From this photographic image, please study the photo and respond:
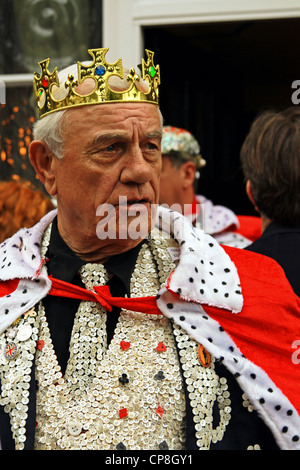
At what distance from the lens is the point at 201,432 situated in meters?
1.91

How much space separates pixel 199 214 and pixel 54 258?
195 centimetres

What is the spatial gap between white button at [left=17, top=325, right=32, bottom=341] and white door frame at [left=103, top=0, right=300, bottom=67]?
2083 mm

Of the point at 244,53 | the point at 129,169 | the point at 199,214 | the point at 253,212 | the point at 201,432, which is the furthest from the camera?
the point at 253,212

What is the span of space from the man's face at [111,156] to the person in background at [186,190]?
1.91m

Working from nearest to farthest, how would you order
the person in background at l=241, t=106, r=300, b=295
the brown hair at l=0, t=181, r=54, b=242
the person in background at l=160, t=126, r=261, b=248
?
1. the person in background at l=241, t=106, r=300, b=295
2. the brown hair at l=0, t=181, r=54, b=242
3. the person in background at l=160, t=126, r=261, b=248

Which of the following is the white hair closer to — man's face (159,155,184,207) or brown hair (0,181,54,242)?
brown hair (0,181,54,242)

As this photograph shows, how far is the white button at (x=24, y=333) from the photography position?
2.04m

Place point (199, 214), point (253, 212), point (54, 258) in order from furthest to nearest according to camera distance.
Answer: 1. point (253, 212)
2. point (199, 214)
3. point (54, 258)

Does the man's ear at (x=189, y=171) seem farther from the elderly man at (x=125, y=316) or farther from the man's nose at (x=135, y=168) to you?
the man's nose at (x=135, y=168)

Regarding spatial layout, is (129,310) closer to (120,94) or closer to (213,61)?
(120,94)

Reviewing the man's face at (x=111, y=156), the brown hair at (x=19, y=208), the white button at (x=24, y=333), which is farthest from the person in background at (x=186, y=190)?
the white button at (x=24, y=333)

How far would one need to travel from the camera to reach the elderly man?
6.37 ft

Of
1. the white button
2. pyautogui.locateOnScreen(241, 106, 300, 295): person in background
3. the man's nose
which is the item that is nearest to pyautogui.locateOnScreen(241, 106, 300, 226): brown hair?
pyautogui.locateOnScreen(241, 106, 300, 295): person in background

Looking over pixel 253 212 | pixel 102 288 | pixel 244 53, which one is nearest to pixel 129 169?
pixel 102 288
